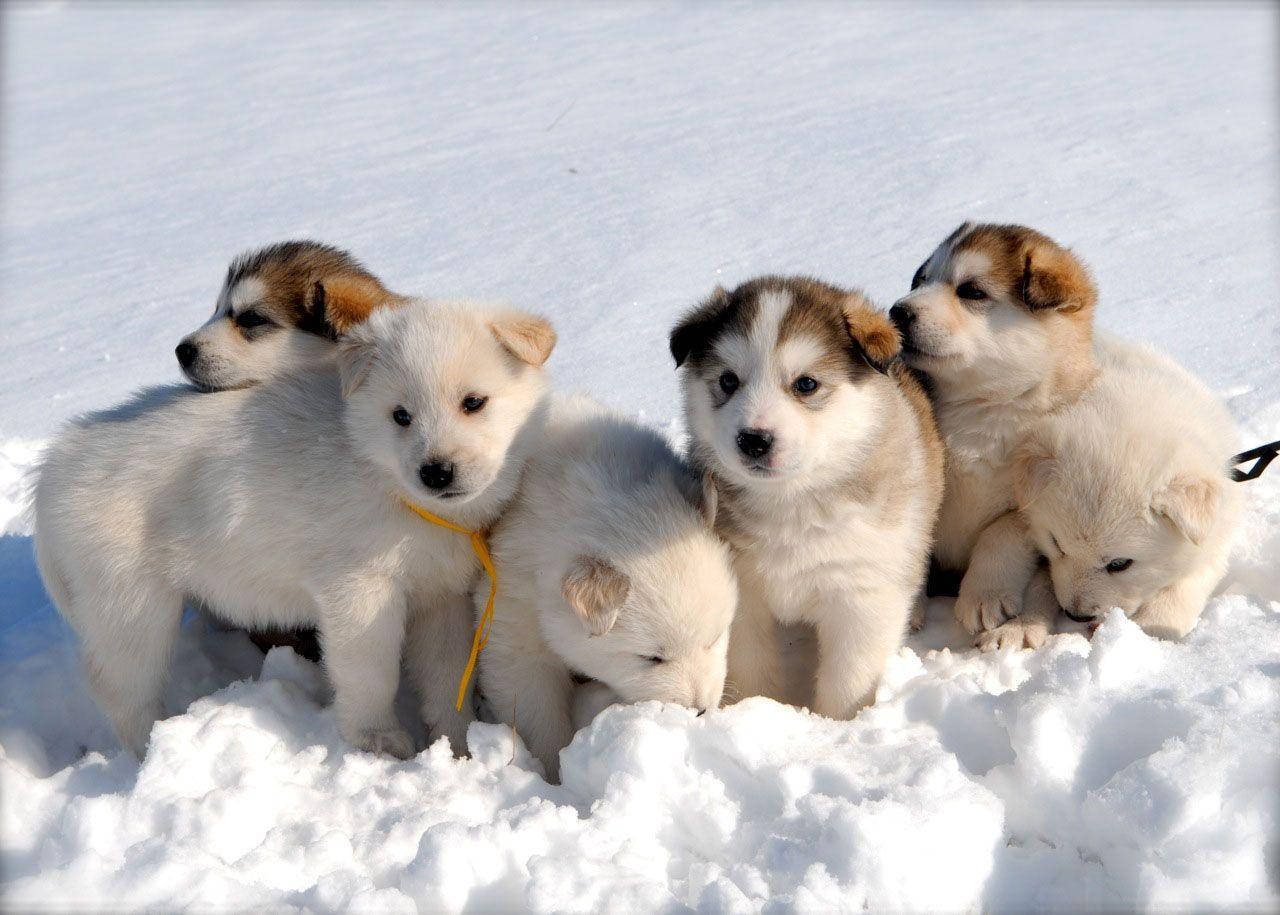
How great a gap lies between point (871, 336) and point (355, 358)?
1.71 m

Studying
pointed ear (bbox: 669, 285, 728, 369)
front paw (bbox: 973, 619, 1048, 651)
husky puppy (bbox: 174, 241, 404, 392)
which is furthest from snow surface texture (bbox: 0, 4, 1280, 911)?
pointed ear (bbox: 669, 285, 728, 369)

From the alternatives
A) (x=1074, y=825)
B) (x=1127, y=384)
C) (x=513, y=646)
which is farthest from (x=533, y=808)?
(x=1127, y=384)

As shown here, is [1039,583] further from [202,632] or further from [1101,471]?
[202,632]

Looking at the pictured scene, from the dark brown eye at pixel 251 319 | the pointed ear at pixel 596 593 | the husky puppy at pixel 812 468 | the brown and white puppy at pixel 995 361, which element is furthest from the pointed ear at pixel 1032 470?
the dark brown eye at pixel 251 319

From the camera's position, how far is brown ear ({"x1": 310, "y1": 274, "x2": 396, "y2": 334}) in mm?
4133

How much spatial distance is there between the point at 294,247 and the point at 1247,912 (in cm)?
388

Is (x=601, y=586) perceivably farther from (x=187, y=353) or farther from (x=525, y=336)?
(x=187, y=353)

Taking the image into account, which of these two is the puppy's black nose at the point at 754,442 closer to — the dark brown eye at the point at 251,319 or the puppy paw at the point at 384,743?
the puppy paw at the point at 384,743

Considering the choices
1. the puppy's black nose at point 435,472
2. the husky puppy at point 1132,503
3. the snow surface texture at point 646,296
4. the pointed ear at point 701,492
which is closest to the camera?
the snow surface texture at point 646,296

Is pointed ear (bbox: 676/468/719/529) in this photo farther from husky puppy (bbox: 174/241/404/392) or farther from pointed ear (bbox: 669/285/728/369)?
husky puppy (bbox: 174/241/404/392)

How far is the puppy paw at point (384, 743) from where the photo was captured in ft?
12.4

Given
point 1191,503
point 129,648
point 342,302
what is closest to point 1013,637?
point 1191,503

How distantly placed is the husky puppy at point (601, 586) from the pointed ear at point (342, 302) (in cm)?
82

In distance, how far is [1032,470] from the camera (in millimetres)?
4113
